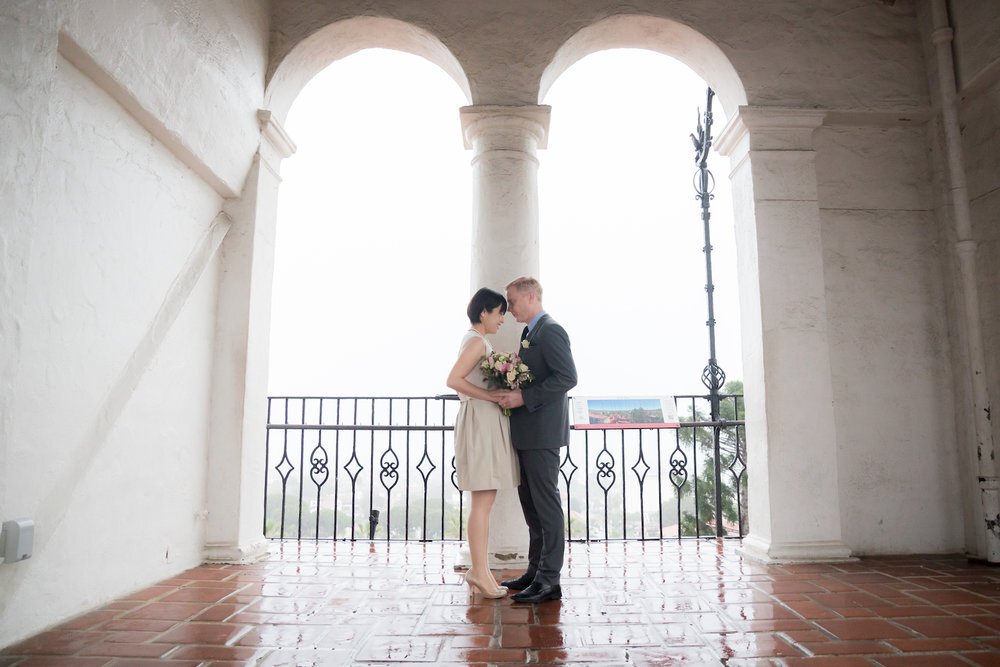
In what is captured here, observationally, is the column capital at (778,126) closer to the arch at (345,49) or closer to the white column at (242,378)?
the arch at (345,49)

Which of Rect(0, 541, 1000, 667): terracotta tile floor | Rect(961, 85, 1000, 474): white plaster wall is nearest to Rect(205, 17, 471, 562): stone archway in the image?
Rect(0, 541, 1000, 667): terracotta tile floor

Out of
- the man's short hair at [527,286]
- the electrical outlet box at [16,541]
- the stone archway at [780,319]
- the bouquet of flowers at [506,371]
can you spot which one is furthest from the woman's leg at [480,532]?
the stone archway at [780,319]

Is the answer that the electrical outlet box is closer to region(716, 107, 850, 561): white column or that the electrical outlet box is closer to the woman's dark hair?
the woman's dark hair

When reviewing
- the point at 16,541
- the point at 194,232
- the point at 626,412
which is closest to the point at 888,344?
the point at 626,412

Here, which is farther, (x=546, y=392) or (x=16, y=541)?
(x=546, y=392)

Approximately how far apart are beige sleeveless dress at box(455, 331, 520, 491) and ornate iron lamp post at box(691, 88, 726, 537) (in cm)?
290

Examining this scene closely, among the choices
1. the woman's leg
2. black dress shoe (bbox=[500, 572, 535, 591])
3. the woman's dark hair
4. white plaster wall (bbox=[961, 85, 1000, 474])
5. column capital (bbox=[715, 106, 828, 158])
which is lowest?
black dress shoe (bbox=[500, 572, 535, 591])

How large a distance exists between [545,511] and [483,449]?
0.48 meters

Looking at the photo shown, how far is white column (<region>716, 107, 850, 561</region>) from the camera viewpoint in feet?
14.8

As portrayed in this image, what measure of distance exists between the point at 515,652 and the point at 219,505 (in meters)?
2.79

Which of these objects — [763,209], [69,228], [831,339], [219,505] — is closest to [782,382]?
[831,339]

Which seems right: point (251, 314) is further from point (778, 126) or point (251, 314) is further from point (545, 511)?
point (778, 126)

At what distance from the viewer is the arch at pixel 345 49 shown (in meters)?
5.06

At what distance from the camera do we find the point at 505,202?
15.6ft
